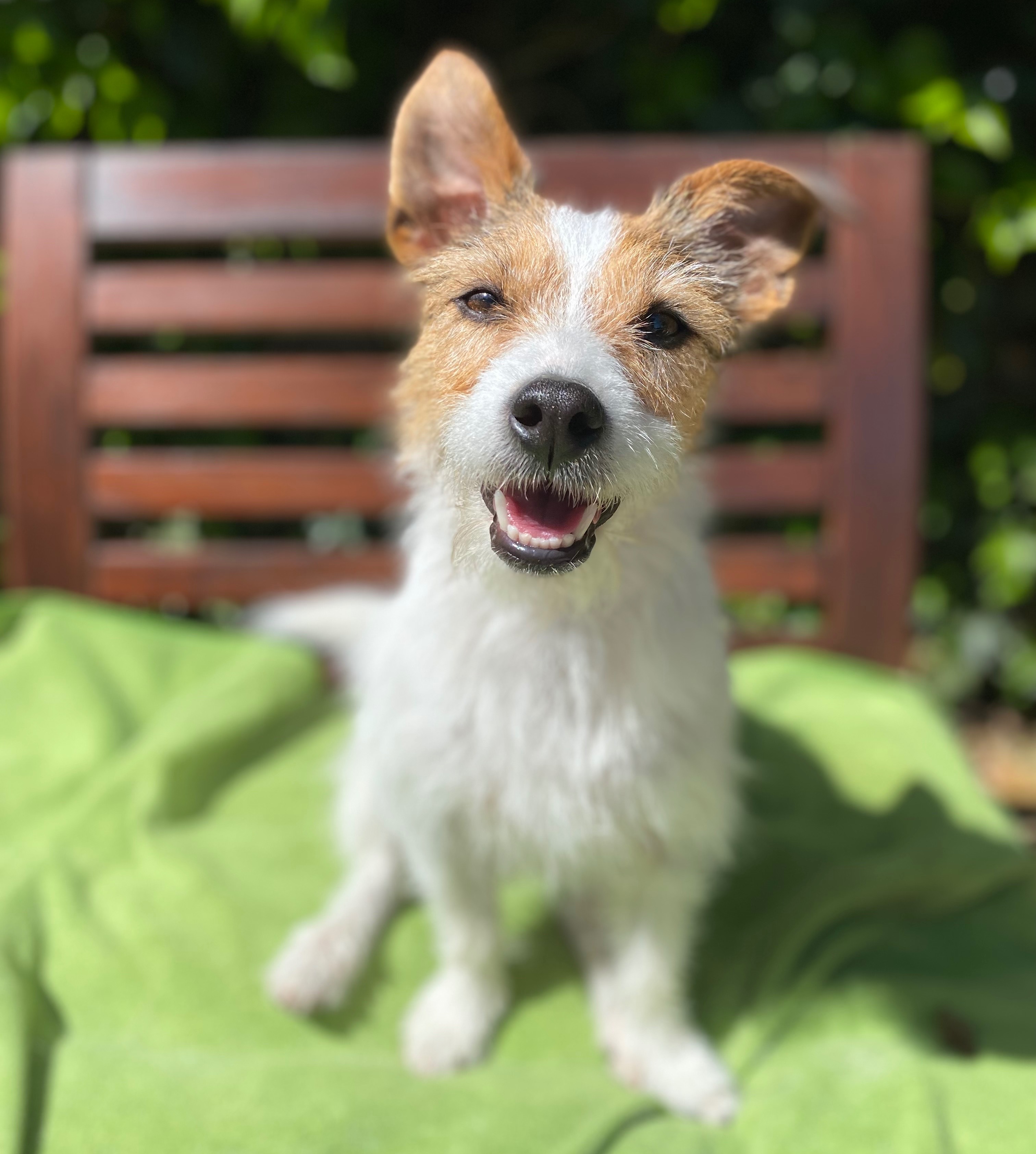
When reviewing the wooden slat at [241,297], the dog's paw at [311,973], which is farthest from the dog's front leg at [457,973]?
the wooden slat at [241,297]

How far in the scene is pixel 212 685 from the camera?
1964 mm

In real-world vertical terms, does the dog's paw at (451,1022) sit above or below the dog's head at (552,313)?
below

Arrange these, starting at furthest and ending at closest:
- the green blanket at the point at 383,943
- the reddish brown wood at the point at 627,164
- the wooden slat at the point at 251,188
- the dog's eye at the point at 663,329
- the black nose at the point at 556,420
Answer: the wooden slat at the point at 251,188 → the reddish brown wood at the point at 627,164 → the green blanket at the point at 383,943 → the dog's eye at the point at 663,329 → the black nose at the point at 556,420

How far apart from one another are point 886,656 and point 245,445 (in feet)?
5.65

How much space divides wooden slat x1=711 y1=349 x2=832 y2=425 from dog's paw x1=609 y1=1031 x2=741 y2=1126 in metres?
1.27

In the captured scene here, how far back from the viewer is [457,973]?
1370 mm

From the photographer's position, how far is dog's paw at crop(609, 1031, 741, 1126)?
48.8 inches

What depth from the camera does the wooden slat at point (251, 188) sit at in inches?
82.4

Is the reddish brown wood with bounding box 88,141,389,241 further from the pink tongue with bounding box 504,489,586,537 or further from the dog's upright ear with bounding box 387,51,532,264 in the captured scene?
the pink tongue with bounding box 504,489,586,537

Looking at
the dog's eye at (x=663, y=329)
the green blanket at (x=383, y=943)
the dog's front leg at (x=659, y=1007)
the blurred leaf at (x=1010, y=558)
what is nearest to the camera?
the dog's eye at (x=663, y=329)

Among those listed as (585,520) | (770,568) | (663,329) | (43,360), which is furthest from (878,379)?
(43,360)

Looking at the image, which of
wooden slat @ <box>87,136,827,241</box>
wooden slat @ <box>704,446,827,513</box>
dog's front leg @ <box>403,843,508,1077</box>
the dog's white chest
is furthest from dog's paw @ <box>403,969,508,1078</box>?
wooden slat @ <box>87,136,827,241</box>

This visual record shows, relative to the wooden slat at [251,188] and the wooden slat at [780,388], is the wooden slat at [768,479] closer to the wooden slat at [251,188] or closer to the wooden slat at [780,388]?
the wooden slat at [780,388]

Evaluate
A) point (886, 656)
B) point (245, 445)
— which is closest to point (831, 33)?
point (886, 656)
